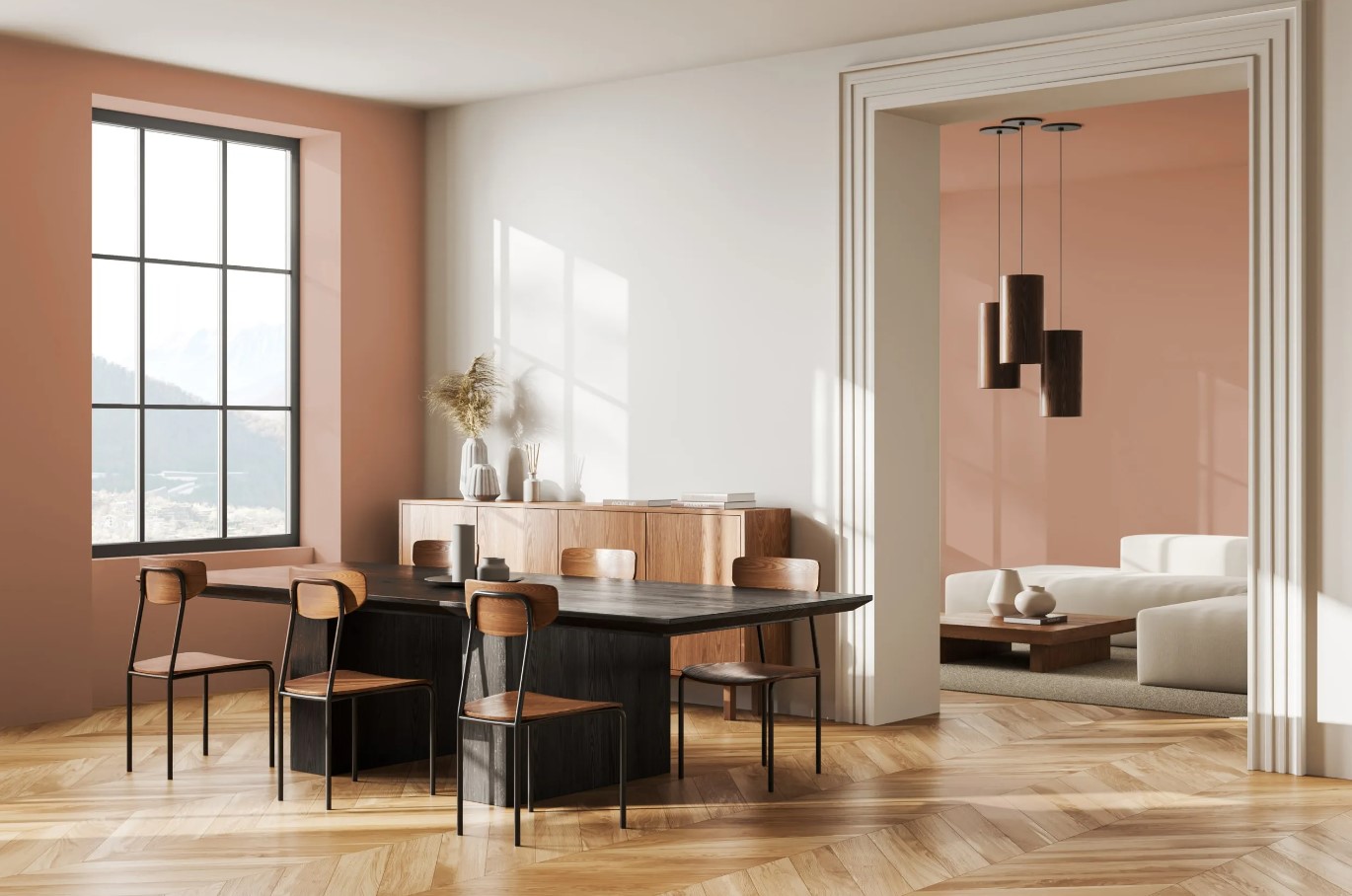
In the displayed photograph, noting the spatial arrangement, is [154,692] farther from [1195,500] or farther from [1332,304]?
[1195,500]

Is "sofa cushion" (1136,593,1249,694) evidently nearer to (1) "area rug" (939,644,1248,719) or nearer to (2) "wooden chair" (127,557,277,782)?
(1) "area rug" (939,644,1248,719)

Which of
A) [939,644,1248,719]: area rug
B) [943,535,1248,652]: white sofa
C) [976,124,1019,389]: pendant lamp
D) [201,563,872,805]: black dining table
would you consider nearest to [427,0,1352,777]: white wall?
[939,644,1248,719]: area rug

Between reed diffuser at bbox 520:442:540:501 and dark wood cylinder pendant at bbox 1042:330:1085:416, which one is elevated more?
dark wood cylinder pendant at bbox 1042:330:1085:416

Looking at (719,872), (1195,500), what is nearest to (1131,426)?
(1195,500)

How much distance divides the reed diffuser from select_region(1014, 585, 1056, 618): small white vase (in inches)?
111

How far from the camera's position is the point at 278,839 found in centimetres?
501

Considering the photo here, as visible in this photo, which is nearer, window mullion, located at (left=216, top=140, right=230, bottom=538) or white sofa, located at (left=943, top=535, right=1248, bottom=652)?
window mullion, located at (left=216, top=140, right=230, bottom=538)

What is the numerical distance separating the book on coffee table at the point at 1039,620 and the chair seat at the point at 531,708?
165 inches

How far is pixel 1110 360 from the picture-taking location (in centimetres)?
1177

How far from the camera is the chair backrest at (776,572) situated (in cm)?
629

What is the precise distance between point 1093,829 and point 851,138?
11.3ft

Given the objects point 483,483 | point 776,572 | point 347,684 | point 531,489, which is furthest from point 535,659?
point 483,483

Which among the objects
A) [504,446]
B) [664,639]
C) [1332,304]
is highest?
[1332,304]

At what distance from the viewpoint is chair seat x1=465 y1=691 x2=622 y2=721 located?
4962 mm
